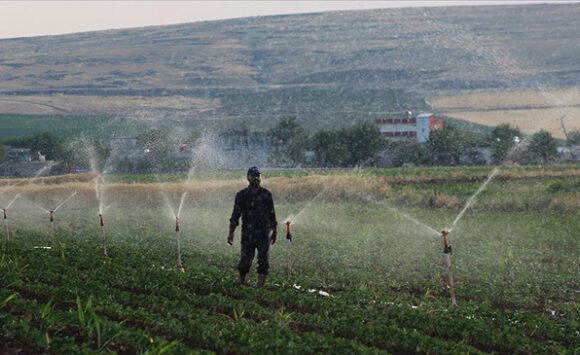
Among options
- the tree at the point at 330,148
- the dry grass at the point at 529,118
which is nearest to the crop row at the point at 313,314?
the tree at the point at 330,148

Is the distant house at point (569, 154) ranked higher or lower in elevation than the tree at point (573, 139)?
lower

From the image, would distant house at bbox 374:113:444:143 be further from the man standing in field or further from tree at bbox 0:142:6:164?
the man standing in field

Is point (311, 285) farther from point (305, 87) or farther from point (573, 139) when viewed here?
point (305, 87)

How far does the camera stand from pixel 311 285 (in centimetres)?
1686

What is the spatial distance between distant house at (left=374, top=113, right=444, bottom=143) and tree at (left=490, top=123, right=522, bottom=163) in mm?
11046

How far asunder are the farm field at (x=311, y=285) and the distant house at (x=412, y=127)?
57.4 m

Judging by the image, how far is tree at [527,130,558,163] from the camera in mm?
74312

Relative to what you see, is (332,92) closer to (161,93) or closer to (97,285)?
(161,93)

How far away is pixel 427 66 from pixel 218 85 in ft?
126

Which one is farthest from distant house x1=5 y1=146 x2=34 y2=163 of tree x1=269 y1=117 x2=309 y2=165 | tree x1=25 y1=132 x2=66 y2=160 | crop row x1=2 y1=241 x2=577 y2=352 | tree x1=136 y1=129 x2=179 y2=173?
crop row x1=2 y1=241 x2=577 y2=352

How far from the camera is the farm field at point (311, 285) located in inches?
453

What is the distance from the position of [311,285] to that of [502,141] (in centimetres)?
6430

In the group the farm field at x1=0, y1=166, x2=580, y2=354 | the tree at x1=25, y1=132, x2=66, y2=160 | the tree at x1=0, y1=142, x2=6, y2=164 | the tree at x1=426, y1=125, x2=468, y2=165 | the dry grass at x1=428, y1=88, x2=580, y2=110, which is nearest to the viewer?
the farm field at x1=0, y1=166, x2=580, y2=354

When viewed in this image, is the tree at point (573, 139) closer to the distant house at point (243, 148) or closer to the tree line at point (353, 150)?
the tree line at point (353, 150)
